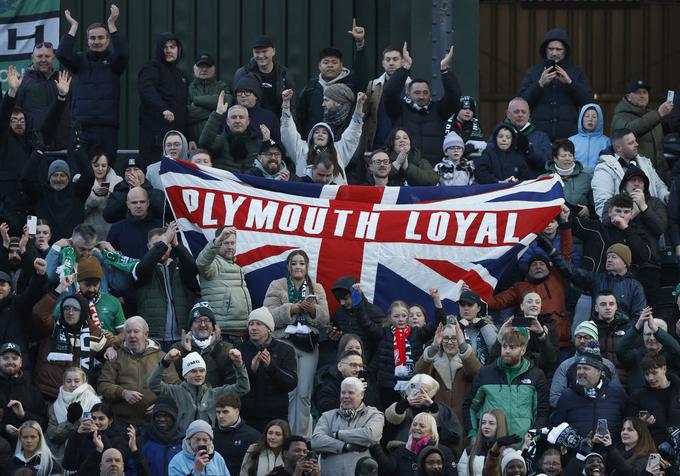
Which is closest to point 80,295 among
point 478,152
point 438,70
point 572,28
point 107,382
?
point 107,382

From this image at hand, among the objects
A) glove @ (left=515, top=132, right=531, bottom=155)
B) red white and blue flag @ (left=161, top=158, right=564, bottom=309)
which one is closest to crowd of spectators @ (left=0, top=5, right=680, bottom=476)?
glove @ (left=515, top=132, right=531, bottom=155)

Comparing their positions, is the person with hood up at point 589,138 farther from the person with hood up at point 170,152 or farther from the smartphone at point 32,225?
the smartphone at point 32,225

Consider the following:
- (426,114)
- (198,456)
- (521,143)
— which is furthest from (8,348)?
(521,143)

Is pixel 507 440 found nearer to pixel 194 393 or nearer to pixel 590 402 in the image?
pixel 590 402

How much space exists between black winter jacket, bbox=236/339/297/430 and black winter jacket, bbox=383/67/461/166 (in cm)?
377

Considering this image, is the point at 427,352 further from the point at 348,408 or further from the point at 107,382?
the point at 107,382

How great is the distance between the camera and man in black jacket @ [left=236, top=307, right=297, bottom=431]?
61.2 ft

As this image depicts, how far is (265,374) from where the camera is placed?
61.3 ft

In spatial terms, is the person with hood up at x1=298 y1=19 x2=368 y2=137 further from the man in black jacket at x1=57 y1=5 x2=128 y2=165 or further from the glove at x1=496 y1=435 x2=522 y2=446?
the glove at x1=496 y1=435 x2=522 y2=446

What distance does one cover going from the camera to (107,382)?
61.1 ft

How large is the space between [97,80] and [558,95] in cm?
502

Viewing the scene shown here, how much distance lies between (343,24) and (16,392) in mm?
9108

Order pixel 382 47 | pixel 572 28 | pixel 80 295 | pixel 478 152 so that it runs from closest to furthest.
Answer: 1. pixel 80 295
2. pixel 478 152
3. pixel 382 47
4. pixel 572 28

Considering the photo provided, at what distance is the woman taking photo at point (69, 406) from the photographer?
18234 mm
